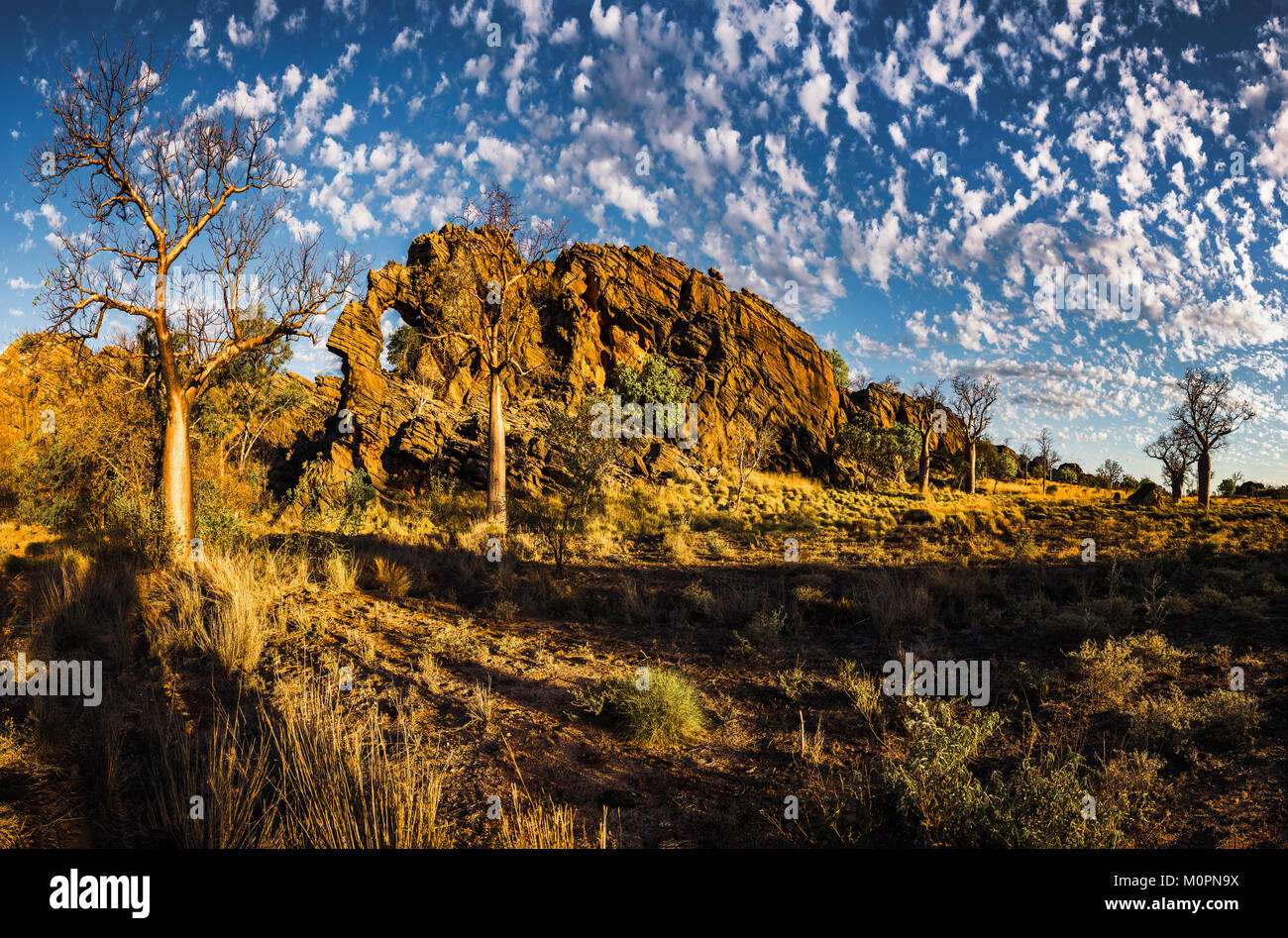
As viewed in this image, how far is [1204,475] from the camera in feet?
99.7

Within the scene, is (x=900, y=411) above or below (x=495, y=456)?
above

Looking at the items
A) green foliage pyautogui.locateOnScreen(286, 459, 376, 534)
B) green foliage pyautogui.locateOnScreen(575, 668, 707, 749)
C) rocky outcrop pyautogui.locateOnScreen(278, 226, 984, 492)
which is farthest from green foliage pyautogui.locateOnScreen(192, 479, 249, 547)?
green foliage pyautogui.locateOnScreen(575, 668, 707, 749)

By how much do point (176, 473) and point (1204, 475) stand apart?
4545cm

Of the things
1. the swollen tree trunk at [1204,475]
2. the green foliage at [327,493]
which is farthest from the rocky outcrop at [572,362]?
the swollen tree trunk at [1204,475]

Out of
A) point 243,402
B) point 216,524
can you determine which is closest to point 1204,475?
point 216,524

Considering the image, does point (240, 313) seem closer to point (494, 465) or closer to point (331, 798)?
point (494, 465)

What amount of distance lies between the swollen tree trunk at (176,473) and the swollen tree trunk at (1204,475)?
4342 centimetres

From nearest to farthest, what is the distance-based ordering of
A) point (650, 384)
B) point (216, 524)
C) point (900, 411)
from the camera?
1. point (216, 524)
2. point (650, 384)
3. point (900, 411)

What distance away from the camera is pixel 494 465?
59.1 ft

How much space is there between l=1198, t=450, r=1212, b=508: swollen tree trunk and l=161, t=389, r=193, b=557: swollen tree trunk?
43417 mm

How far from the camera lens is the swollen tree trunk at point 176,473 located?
33.4ft

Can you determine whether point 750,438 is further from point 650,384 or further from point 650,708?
point 650,708

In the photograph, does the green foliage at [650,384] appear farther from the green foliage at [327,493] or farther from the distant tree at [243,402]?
the distant tree at [243,402]

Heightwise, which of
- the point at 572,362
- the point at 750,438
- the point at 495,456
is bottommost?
the point at 495,456
